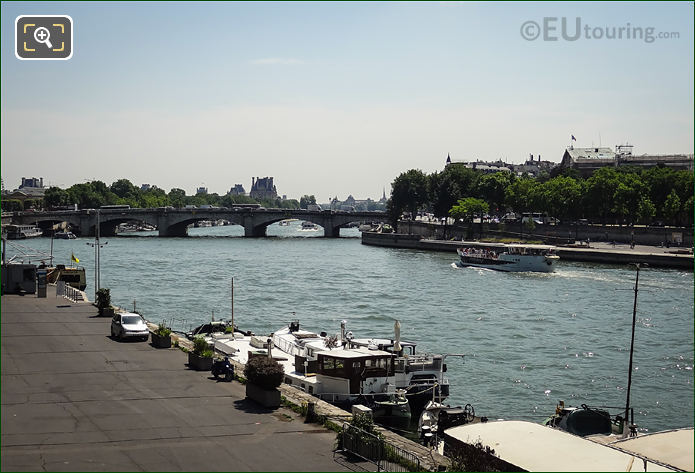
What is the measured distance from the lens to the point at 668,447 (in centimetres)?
1730

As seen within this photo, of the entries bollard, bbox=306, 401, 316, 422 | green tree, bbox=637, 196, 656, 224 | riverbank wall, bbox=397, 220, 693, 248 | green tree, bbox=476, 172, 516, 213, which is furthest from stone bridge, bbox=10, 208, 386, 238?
bollard, bbox=306, 401, 316, 422

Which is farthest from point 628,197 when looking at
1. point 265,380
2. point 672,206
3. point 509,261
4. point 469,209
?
point 265,380

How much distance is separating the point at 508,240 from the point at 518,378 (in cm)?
8813

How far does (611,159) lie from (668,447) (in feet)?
539

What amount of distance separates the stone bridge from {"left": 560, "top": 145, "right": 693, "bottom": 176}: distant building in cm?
4907

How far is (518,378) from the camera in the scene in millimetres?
35375

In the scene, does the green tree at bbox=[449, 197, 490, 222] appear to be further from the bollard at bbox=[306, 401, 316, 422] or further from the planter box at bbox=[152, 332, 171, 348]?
the bollard at bbox=[306, 401, 316, 422]

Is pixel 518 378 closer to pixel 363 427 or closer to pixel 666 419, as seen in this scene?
pixel 666 419

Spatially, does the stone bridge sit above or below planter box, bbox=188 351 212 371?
above

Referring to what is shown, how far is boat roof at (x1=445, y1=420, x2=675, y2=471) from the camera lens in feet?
49.0

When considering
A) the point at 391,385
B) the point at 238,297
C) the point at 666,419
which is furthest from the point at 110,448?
the point at 238,297

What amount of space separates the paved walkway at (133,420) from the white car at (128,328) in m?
1.86

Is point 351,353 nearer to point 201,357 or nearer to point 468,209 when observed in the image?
point 201,357

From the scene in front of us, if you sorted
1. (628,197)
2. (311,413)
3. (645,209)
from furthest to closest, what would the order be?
(628,197) → (645,209) → (311,413)
